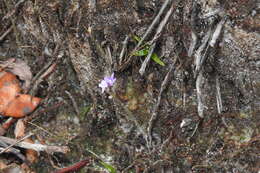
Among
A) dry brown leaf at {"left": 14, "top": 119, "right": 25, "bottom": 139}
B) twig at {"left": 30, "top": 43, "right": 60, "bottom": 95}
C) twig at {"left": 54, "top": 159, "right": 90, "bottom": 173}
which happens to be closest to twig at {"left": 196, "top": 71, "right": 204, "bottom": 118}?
twig at {"left": 54, "top": 159, "right": 90, "bottom": 173}

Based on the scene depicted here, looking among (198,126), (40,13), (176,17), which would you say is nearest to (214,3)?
(176,17)

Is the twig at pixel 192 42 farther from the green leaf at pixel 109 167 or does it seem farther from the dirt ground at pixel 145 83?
the green leaf at pixel 109 167

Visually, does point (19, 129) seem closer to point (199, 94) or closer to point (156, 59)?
point (156, 59)

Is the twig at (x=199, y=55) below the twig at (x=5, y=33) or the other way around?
below

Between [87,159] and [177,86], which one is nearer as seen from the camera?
[177,86]

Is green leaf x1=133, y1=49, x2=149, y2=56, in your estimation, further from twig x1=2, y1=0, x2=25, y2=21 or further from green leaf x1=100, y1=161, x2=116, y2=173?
twig x1=2, y1=0, x2=25, y2=21

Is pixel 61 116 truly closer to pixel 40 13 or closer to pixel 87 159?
pixel 87 159

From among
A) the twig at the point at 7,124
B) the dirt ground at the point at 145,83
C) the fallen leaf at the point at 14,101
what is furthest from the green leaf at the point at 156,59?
the twig at the point at 7,124

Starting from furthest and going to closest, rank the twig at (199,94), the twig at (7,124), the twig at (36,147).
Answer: the twig at (7,124) → the twig at (36,147) → the twig at (199,94)
